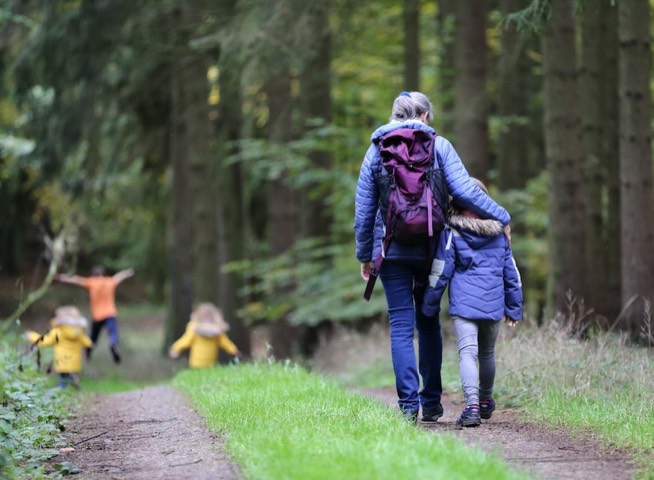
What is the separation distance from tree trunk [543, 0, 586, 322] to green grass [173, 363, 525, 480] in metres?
4.37

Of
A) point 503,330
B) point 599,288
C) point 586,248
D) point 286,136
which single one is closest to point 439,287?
point 503,330

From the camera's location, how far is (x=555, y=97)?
11922 millimetres

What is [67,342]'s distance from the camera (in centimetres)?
1371

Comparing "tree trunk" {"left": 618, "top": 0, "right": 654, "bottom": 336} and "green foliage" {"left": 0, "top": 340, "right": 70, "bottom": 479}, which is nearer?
"green foliage" {"left": 0, "top": 340, "right": 70, "bottom": 479}

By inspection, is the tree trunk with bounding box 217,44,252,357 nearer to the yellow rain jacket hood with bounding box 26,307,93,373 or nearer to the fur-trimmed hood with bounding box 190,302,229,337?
the fur-trimmed hood with bounding box 190,302,229,337

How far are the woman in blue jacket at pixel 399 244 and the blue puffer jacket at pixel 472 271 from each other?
0.34ft

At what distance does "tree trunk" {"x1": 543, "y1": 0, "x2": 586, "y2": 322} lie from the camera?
1184 centimetres

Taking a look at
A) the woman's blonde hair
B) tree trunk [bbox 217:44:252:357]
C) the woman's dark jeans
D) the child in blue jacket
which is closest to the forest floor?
the woman's dark jeans

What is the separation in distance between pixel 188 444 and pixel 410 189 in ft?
7.20

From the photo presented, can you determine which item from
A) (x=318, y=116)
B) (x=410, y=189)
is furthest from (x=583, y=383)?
(x=318, y=116)

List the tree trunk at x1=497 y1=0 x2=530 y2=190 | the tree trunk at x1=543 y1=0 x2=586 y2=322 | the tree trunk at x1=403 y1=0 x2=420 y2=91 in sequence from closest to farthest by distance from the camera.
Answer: the tree trunk at x1=543 y1=0 x2=586 y2=322 → the tree trunk at x1=497 y1=0 x2=530 y2=190 → the tree trunk at x1=403 y1=0 x2=420 y2=91

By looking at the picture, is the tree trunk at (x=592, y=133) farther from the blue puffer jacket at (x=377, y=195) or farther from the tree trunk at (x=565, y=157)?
the blue puffer jacket at (x=377, y=195)

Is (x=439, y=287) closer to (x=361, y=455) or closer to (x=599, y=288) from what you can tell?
(x=361, y=455)

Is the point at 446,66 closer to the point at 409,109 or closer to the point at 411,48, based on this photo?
the point at 411,48
